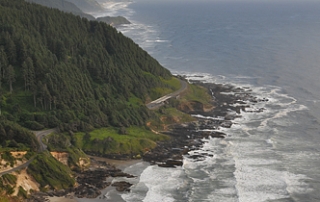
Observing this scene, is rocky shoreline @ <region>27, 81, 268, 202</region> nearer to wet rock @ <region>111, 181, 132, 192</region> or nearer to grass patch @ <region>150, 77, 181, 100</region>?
wet rock @ <region>111, 181, 132, 192</region>

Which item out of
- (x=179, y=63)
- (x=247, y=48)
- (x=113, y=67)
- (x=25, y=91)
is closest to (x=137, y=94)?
(x=113, y=67)

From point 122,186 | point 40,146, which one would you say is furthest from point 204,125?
point 40,146

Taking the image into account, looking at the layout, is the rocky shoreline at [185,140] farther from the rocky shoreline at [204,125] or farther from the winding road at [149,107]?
the winding road at [149,107]

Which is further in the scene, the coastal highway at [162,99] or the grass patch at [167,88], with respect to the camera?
the grass patch at [167,88]

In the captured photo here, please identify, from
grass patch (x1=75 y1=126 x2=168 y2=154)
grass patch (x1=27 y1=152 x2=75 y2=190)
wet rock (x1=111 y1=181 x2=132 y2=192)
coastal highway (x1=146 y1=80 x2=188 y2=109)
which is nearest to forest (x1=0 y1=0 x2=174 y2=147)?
coastal highway (x1=146 y1=80 x2=188 y2=109)

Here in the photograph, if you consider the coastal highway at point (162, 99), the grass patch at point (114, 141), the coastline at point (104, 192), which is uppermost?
the coastal highway at point (162, 99)

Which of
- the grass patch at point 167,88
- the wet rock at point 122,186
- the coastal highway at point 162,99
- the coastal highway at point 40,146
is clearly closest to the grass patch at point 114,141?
the coastal highway at point 40,146
